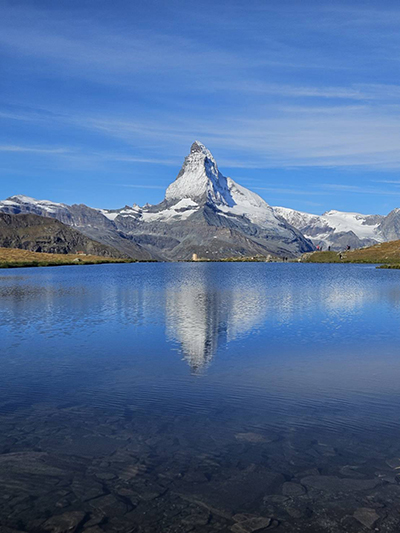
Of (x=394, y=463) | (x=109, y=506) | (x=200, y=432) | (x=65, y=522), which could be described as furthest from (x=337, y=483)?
(x=65, y=522)

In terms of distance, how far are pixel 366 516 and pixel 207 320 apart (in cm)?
3691

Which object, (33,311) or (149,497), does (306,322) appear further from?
(149,497)

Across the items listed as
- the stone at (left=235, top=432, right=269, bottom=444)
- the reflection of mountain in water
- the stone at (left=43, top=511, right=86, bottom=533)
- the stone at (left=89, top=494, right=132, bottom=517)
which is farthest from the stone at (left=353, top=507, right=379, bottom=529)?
the reflection of mountain in water

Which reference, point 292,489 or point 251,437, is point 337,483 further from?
point 251,437

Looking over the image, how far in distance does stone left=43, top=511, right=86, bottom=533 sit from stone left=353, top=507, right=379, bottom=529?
718 centimetres

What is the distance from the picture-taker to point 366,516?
13.4 metres

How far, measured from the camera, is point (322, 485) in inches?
595

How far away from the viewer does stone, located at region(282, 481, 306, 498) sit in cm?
1455

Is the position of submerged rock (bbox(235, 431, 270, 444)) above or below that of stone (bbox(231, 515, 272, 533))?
above

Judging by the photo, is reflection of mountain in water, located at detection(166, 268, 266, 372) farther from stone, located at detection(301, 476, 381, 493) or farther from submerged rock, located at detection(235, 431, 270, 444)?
stone, located at detection(301, 476, 381, 493)

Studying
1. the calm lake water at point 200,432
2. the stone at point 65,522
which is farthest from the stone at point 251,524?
the stone at point 65,522

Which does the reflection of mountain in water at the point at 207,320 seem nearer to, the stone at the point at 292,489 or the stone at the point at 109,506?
the stone at the point at 292,489

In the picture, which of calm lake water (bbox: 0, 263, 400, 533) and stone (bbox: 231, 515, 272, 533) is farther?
calm lake water (bbox: 0, 263, 400, 533)

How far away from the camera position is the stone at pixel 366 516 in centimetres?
1305
